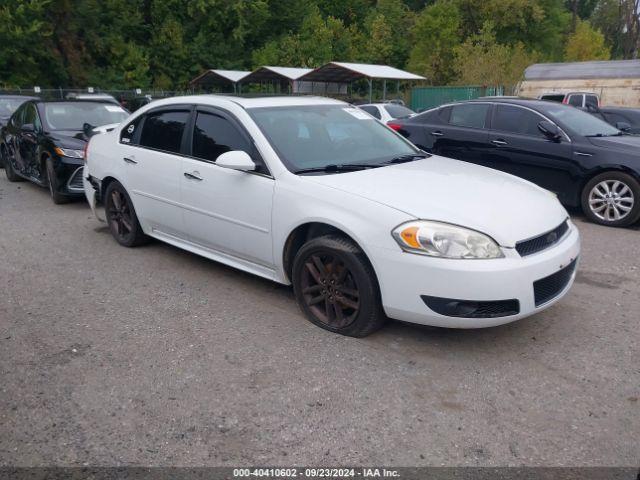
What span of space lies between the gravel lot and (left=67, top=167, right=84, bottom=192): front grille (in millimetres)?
3189

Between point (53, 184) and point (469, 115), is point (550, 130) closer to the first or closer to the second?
point (469, 115)

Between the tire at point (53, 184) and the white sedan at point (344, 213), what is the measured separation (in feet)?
9.67

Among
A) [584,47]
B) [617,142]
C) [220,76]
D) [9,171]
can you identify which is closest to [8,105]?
[9,171]

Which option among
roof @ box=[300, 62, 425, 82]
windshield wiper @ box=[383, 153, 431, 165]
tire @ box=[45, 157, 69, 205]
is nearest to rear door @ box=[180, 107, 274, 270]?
windshield wiper @ box=[383, 153, 431, 165]

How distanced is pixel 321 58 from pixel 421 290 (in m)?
45.1

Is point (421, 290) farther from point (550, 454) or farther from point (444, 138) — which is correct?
point (444, 138)

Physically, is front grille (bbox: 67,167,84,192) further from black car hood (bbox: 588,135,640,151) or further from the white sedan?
black car hood (bbox: 588,135,640,151)

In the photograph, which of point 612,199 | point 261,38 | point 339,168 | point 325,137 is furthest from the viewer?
point 261,38

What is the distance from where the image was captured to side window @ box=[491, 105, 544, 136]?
7559mm

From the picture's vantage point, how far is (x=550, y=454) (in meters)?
2.66

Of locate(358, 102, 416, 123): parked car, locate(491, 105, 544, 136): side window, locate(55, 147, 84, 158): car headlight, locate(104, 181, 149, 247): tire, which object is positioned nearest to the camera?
locate(104, 181, 149, 247): tire

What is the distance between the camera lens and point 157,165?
16.9 feet

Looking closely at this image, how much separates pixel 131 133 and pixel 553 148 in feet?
16.9

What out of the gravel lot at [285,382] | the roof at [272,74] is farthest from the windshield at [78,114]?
the roof at [272,74]
